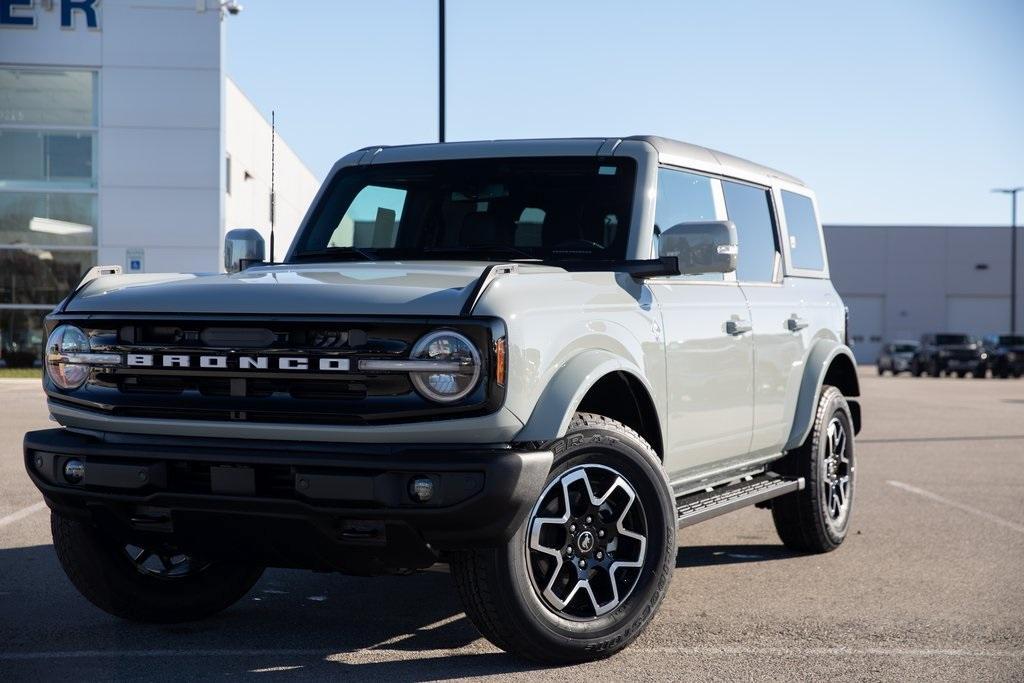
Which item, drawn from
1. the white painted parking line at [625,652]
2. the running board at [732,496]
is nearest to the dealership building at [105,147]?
the running board at [732,496]

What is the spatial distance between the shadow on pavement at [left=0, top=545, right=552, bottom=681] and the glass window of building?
25.3m

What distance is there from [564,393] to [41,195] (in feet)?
93.1

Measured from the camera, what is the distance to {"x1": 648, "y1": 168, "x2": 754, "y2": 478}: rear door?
540cm

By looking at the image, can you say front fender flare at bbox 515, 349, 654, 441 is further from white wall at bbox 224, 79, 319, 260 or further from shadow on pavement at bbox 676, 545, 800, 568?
white wall at bbox 224, 79, 319, 260

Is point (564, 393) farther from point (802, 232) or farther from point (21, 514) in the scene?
point (21, 514)

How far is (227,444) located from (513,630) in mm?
1142

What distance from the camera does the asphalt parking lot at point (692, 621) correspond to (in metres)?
4.58

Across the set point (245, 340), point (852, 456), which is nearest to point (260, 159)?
point (852, 456)

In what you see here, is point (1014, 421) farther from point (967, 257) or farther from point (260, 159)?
point (967, 257)

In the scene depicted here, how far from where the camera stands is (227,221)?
32.2 meters

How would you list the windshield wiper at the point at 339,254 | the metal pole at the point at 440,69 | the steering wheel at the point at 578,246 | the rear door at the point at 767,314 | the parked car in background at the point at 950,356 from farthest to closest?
the parked car in background at the point at 950,356 → the metal pole at the point at 440,69 → the rear door at the point at 767,314 → the windshield wiper at the point at 339,254 → the steering wheel at the point at 578,246

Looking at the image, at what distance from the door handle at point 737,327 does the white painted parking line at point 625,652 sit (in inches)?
61.7

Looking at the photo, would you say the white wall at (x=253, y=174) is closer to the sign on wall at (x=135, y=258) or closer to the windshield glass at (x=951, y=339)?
the sign on wall at (x=135, y=258)

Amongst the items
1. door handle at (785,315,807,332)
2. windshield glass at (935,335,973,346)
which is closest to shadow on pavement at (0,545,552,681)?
door handle at (785,315,807,332)
